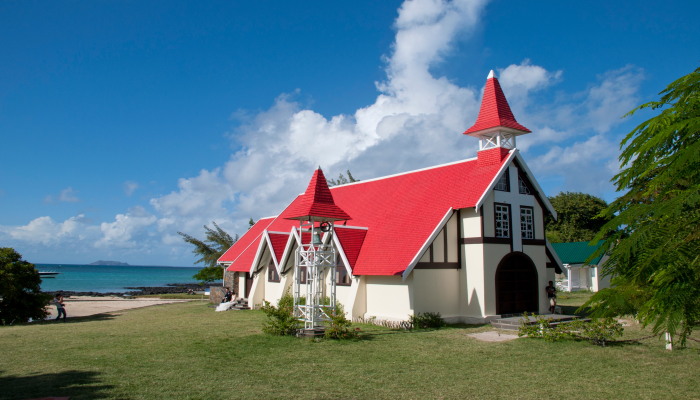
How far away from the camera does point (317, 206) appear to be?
18.0 metres

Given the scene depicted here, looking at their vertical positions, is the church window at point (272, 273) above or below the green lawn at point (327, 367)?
above

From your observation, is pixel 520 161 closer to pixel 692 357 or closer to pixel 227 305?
pixel 692 357

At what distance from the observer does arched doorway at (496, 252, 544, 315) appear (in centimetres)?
2039

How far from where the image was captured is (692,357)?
1205 centimetres

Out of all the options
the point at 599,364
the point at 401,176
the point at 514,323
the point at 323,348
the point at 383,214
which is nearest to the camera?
the point at 599,364

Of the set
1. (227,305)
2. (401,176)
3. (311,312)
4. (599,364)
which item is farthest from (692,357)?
(227,305)

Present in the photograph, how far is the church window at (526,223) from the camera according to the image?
21.6 metres

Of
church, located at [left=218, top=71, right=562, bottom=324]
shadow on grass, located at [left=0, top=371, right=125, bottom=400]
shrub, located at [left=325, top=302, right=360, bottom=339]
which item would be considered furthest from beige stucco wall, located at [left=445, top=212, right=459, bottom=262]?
shadow on grass, located at [left=0, top=371, right=125, bottom=400]

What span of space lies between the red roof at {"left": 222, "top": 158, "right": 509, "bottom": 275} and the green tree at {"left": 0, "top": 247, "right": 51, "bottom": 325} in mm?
12103

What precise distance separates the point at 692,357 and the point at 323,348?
33.3 ft

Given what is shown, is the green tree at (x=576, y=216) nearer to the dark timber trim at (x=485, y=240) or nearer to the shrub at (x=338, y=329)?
the dark timber trim at (x=485, y=240)

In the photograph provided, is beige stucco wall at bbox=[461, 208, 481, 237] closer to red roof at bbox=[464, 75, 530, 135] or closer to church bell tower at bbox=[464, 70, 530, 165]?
church bell tower at bbox=[464, 70, 530, 165]

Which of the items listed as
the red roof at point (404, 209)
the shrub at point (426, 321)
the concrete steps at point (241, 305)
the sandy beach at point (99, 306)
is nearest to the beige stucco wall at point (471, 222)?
the red roof at point (404, 209)

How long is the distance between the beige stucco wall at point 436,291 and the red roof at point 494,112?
7256mm
